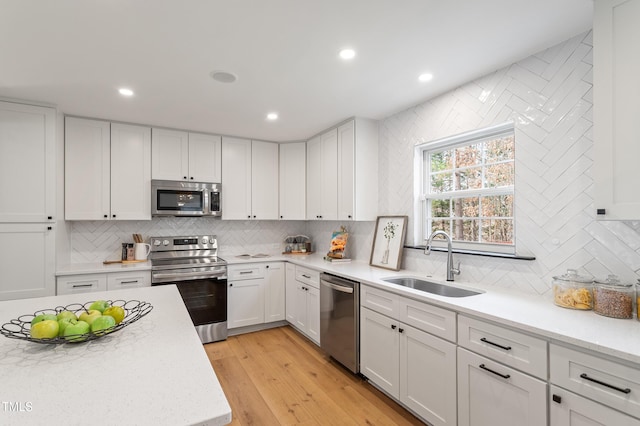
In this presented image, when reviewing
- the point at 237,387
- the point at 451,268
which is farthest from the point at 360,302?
the point at 237,387

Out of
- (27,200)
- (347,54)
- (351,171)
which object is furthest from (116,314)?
(351,171)

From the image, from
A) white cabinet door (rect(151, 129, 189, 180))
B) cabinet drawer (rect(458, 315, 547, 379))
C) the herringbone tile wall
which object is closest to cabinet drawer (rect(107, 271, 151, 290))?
white cabinet door (rect(151, 129, 189, 180))

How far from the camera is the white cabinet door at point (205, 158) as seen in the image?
3.88 metres

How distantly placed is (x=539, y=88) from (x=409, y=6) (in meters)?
1.09

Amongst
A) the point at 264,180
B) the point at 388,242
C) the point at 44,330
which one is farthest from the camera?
the point at 264,180

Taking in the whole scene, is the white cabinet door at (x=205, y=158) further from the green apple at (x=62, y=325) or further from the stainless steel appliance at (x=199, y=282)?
the green apple at (x=62, y=325)

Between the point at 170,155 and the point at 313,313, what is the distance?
248 cm

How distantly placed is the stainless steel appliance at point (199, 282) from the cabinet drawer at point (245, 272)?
10 cm

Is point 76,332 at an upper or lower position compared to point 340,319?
upper

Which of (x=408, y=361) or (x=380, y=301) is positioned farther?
(x=380, y=301)

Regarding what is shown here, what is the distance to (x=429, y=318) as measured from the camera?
6.68 feet

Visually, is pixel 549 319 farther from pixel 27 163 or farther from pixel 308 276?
pixel 27 163

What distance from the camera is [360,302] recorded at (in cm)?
269

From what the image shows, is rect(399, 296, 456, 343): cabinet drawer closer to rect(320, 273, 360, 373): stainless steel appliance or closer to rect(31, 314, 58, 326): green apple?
rect(320, 273, 360, 373): stainless steel appliance
